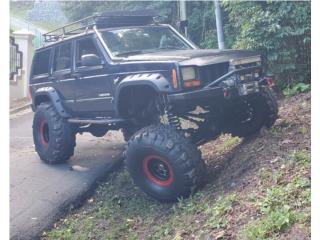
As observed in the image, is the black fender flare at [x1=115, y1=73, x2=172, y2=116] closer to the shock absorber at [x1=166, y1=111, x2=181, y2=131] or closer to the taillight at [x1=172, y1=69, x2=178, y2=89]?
the taillight at [x1=172, y1=69, x2=178, y2=89]

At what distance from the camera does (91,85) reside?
5.73 m

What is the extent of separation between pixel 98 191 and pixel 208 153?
1555 millimetres

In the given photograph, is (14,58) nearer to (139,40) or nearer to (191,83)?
(139,40)

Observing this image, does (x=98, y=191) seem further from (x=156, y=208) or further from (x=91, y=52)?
(x=91, y=52)

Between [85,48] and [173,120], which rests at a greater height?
[85,48]

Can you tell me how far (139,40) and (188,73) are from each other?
136cm

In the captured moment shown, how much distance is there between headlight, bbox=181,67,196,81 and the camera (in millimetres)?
4539

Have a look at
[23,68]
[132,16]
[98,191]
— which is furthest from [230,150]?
[23,68]

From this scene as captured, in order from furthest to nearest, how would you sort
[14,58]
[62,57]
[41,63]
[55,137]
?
[14,58], [41,63], [62,57], [55,137]

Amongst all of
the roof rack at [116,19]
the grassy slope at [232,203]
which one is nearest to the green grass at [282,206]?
the grassy slope at [232,203]

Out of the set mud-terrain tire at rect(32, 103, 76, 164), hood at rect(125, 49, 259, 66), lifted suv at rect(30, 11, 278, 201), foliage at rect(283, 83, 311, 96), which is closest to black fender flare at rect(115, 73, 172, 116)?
lifted suv at rect(30, 11, 278, 201)

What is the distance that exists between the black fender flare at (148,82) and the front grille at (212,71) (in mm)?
398

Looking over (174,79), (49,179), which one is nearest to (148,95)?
(174,79)
